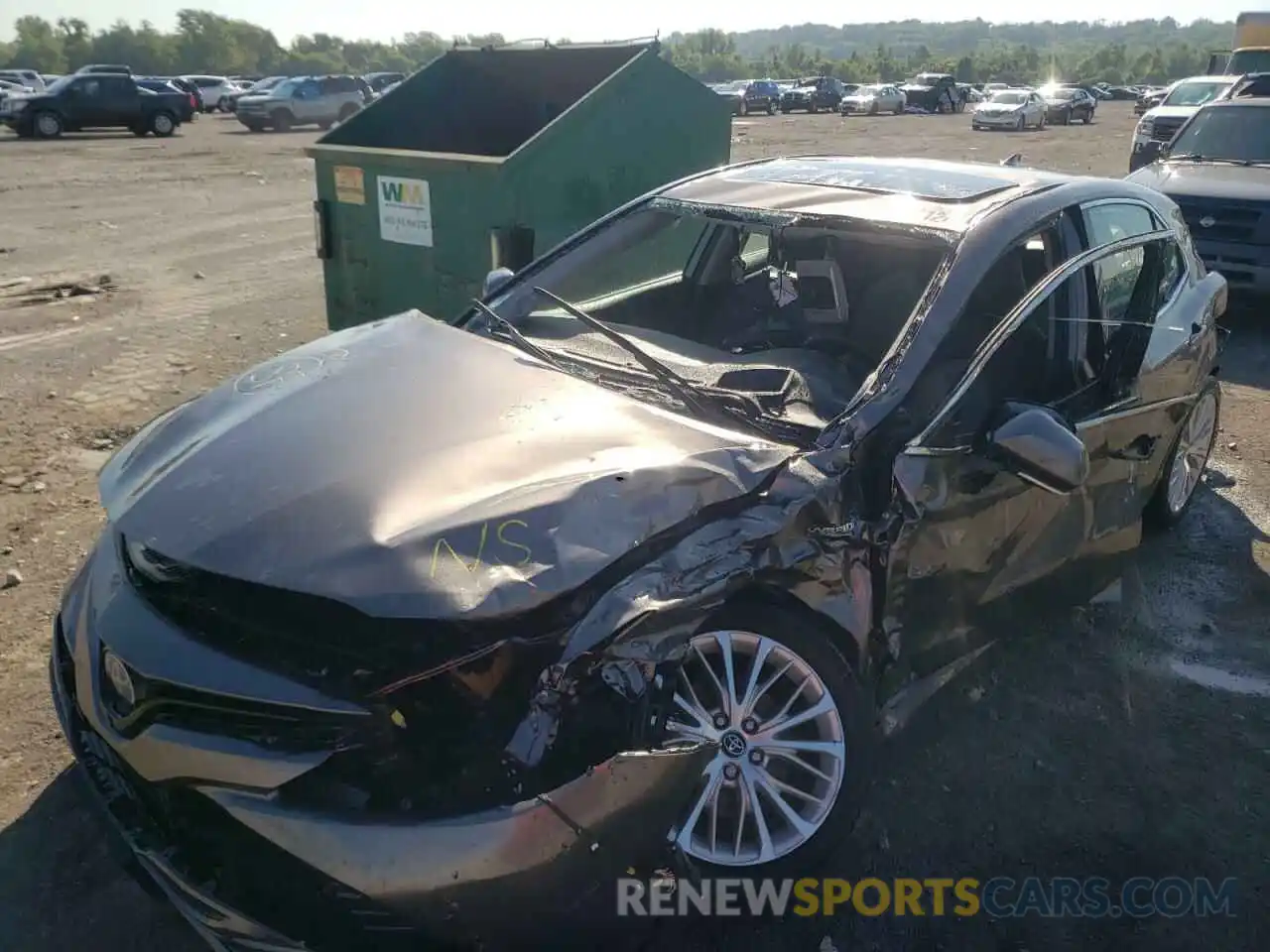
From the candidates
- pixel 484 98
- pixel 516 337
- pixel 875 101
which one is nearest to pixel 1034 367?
pixel 516 337

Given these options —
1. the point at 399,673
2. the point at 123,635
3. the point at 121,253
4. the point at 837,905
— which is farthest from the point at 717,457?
the point at 121,253

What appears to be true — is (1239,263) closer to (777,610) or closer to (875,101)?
(777,610)

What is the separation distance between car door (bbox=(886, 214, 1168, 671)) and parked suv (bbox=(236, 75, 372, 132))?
28.7 meters

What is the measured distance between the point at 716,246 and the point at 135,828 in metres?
3.01

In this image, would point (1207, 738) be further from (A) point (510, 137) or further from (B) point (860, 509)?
(A) point (510, 137)

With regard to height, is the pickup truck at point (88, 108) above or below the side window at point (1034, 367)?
above

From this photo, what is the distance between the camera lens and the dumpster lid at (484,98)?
7.09m

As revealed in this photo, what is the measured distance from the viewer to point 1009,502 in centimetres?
316

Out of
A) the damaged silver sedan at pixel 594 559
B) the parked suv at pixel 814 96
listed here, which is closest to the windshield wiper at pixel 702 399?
the damaged silver sedan at pixel 594 559

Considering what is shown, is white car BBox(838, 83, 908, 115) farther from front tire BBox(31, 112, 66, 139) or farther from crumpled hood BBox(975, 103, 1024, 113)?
front tire BBox(31, 112, 66, 139)

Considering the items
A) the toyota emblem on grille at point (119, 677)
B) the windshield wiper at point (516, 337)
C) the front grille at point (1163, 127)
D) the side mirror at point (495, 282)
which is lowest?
the toyota emblem on grille at point (119, 677)

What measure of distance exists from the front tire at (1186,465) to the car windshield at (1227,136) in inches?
219

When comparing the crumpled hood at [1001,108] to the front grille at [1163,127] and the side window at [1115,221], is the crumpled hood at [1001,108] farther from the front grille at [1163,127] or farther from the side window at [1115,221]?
the side window at [1115,221]

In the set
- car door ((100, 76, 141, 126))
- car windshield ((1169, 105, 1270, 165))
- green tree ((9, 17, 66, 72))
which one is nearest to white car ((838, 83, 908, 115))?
car door ((100, 76, 141, 126))
